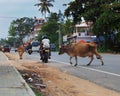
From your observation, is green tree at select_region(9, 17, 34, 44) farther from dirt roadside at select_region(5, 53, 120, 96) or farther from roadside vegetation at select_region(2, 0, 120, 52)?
dirt roadside at select_region(5, 53, 120, 96)

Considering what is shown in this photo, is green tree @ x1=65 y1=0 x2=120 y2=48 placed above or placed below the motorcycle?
above

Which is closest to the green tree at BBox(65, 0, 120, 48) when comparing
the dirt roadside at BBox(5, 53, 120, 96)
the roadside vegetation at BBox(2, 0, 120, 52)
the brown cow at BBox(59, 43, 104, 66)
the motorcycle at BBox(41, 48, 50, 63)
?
the roadside vegetation at BBox(2, 0, 120, 52)

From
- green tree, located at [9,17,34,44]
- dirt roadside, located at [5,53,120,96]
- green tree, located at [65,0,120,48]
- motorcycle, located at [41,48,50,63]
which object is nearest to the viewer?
dirt roadside, located at [5,53,120,96]

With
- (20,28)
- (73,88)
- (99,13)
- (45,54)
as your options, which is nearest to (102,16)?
(99,13)

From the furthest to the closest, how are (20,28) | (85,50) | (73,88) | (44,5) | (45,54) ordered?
(20,28) < (44,5) < (45,54) < (85,50) < (73,88)

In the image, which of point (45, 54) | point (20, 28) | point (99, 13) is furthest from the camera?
point (20, 28)

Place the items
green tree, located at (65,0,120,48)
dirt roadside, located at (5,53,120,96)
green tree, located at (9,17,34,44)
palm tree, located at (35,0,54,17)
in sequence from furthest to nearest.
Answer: green tree, located at (9,17,34,44)
palm tree, located at (35,0,54,17)
green tree, located at (65,0,120,48)
dirt roadside, located at (5,53,120,96)

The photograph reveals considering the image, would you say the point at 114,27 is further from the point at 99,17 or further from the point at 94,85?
the point at 94,85

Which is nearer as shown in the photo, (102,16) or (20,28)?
(102,16)

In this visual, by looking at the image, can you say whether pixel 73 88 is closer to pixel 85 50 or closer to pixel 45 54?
pixel 85 50

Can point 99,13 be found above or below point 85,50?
above

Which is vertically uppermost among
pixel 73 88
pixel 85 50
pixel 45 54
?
pixel 85 50

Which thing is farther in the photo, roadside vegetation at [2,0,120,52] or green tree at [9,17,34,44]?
green tree at [9,17,34,44]

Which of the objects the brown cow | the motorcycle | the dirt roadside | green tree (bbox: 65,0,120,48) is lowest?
the dirt roadside
